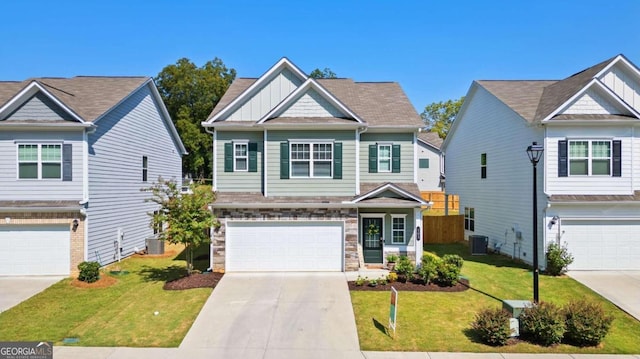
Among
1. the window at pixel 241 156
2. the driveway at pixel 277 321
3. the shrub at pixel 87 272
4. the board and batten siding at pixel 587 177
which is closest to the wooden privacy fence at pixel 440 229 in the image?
the board and batten siding at pixel 587 177

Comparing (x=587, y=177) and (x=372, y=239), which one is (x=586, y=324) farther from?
(x=587, y=177)

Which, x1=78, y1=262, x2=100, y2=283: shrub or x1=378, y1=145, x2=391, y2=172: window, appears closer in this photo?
x1=78, y1=262, x2=100, y2=283: shrub

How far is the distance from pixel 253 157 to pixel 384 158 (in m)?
5.67

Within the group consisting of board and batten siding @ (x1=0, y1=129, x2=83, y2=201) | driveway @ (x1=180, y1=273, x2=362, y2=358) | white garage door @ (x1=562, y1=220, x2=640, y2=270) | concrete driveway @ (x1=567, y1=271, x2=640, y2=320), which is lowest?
driveway @ (x1=180, y1=273, x2=362, y2=358)

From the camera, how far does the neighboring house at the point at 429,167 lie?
1601 inches

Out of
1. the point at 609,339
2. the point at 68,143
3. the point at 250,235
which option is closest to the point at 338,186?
the point at 250,235

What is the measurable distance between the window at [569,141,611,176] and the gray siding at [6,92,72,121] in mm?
20531

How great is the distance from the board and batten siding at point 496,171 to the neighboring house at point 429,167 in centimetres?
1597

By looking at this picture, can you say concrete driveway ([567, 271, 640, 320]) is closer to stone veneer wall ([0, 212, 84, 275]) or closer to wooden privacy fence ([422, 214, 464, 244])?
wooden privacy fence ([422, 214, 464, 244])

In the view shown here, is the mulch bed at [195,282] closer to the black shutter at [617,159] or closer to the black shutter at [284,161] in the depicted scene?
the black shutter at [284,161]

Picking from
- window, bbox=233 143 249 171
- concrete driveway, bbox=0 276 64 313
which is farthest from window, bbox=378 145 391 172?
concrete driveway, bbox=0 276 64 313

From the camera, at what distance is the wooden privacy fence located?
72.9ft

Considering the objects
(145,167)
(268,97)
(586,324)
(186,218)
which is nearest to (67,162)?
(145,167)

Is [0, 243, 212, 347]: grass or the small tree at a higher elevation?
the small tree
